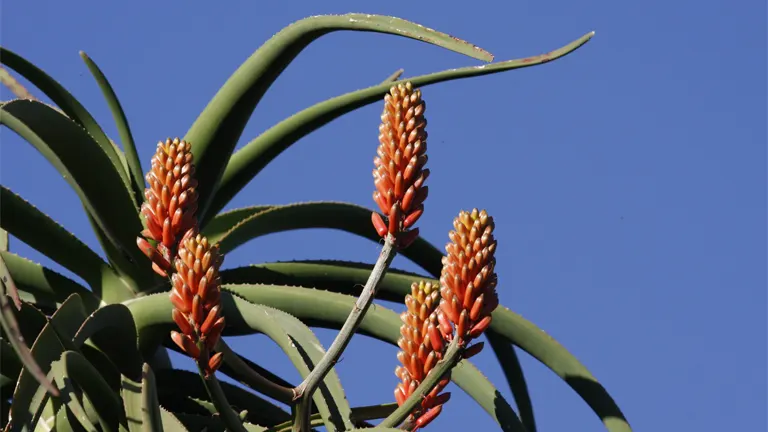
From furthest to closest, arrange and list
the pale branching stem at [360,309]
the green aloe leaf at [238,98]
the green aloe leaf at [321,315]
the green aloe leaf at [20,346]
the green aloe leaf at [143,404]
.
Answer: the green aloe leaf at [238,98] → the green aloe leaf at [321,315] → the green aloe leaf at [143,404] → the pale branching stem at [360,309] → the green aloe leaf at [20,346]

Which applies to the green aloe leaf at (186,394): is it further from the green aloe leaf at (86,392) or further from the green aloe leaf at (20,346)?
the green aloe leaf at (20,346)

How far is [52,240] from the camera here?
12.8 feet

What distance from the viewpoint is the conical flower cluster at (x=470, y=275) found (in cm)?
243

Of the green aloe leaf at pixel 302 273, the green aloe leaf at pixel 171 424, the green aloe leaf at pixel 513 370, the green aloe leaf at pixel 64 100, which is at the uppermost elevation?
the green aloe leaf at pixel 64 100

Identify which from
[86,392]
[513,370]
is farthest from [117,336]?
[513,370]

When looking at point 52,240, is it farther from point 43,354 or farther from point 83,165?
point 43,354

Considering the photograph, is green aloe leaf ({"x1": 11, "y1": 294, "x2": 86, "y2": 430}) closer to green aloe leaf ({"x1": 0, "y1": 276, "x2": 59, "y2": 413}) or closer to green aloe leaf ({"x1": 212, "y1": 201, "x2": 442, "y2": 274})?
green aloe leaf ({"x1": 0, "y1": 276, "x2": 59, "y2": 413})

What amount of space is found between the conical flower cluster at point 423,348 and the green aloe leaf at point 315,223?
1560 millimetres

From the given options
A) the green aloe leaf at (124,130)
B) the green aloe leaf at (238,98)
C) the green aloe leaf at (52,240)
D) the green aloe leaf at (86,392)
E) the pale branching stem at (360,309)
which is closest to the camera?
the pale branching stem at (360,309)

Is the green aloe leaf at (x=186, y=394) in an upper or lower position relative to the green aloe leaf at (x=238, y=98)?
lower

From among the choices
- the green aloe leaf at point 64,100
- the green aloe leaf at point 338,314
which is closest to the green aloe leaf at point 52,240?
the green aloe leaf at point 64,100

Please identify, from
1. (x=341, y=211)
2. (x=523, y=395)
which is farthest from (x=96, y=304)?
(x=523, y=395)

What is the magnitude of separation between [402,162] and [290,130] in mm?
1571

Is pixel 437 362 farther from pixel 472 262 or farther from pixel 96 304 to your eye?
pixel 96 304
